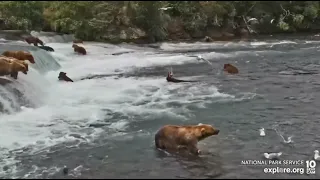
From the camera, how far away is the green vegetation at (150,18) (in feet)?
102

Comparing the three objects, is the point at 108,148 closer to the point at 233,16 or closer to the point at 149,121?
the point at 149,121

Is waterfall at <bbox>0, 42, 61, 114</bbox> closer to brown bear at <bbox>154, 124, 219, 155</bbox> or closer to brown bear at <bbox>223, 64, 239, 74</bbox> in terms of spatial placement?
brown bear at <bbox>154, 124, 219, 155</bbox>

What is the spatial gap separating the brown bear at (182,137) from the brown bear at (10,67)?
6563mm

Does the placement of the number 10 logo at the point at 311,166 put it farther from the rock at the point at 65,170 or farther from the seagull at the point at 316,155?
the rock at the point at 65,170

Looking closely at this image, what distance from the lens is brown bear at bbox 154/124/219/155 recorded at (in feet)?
28.4

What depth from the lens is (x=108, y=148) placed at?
362 inches

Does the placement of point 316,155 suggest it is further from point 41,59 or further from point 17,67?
point 41,59

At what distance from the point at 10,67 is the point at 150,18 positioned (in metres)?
19.2

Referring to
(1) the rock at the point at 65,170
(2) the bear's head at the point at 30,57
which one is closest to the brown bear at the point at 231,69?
(2) the bear's head at the point at 30,57

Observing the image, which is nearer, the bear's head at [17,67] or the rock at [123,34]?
the bear's head at [17,67]

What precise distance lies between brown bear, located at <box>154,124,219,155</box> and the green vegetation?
21.5 metres

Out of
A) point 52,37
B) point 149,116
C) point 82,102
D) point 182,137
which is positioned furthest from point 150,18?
point 182,137

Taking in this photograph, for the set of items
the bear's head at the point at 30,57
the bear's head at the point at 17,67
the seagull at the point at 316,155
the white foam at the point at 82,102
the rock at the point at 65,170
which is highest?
the bear's head at the point at 17,67

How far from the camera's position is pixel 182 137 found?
8664 mm
